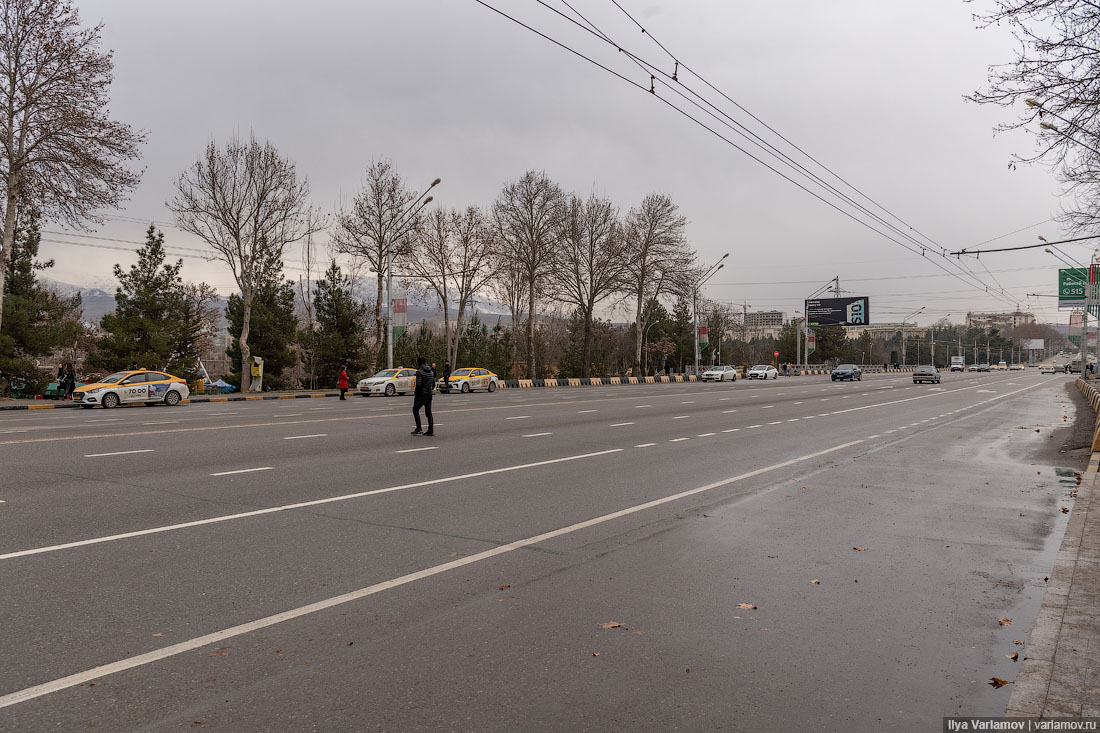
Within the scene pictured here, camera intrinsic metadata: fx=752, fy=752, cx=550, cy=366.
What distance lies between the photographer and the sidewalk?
3.71m

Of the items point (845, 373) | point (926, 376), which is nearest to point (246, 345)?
point (926, 376)

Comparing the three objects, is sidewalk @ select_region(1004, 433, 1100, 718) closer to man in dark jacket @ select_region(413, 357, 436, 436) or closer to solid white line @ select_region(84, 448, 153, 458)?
man in dark jacket @ select_region(413, 357, 436, 436)

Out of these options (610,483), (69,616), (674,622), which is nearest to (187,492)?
(69,616)

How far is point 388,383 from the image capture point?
36625mm

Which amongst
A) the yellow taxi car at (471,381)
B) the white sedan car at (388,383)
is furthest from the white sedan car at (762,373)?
the white sedan car at (388,383)

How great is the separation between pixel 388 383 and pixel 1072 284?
4685 cm

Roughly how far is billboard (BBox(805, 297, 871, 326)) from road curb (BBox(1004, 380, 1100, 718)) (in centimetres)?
8308

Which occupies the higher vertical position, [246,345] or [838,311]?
[838,311]

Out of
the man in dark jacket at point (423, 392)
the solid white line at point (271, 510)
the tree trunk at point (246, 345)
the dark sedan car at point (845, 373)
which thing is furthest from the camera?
the dark sedan car at point (845, 373)

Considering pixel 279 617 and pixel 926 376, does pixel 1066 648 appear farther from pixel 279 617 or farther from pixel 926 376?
pixel 926 376

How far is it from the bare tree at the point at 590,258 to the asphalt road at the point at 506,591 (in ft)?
164

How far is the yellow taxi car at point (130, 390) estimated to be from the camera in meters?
27.1

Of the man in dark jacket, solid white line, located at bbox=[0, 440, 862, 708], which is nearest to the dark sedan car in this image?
the man in dark jacket

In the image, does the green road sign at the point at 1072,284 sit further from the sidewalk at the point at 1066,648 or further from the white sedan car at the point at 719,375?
the sidewalk at the point at 1066,648
